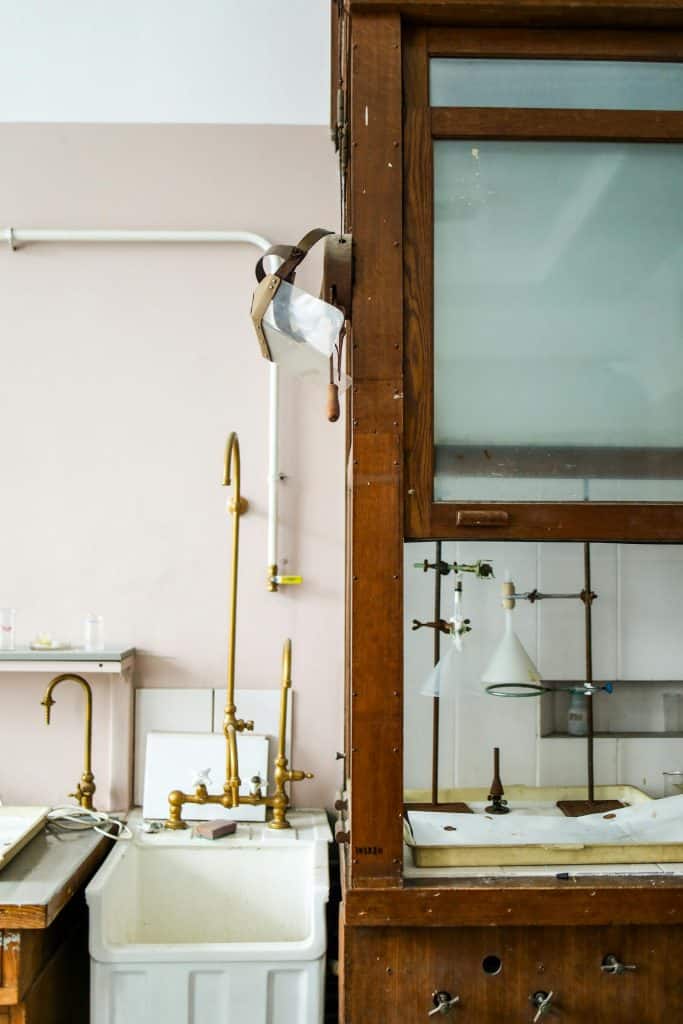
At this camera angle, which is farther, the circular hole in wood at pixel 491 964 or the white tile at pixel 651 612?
the white tile at pixel 651 612

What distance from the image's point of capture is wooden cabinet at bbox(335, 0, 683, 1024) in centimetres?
149

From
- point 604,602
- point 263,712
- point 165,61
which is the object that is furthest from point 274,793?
point 165,61

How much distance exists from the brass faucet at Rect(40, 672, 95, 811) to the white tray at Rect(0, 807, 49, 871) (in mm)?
138

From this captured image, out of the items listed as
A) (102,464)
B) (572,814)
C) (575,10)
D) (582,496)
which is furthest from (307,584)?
(575,10)

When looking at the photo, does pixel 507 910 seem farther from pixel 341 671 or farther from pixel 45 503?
pixel 45 503

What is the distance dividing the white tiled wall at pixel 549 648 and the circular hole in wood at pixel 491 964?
0.74 meters

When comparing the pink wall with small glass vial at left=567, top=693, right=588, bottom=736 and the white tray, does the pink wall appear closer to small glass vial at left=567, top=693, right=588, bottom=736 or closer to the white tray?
the white tray

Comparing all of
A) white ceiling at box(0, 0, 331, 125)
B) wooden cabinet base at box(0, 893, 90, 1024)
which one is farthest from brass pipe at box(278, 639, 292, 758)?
white ceiling at box(0, 0, 331, 125)

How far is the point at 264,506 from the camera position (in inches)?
96.1

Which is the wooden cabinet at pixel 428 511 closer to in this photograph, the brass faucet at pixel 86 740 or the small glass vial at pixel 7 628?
the brass faucet at pixel 86 740

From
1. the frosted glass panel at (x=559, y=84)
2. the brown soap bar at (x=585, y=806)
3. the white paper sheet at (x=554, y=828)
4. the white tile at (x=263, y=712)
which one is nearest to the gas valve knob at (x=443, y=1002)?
the white paper sheet at (x=554, y=828)

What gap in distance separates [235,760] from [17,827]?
0.54 meters

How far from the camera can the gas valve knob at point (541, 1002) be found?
4.87ft

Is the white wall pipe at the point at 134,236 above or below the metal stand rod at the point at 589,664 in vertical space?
above
